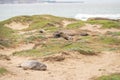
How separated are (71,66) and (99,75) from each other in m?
2.98

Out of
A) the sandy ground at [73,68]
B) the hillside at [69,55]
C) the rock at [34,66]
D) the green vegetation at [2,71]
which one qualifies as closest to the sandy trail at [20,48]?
the hillside at [69,55]

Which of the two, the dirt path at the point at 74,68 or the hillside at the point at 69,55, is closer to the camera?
the dirt path at the point at 74,68

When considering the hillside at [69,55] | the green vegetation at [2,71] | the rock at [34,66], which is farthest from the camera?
the rock at [34,66]

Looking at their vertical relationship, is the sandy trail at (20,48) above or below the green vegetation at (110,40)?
below

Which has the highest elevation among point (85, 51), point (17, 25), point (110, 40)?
point (85, 51)

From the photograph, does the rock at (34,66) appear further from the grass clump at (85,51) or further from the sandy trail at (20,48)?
the sandy trail at (20,48)

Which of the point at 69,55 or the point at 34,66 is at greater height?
the point at 34,66

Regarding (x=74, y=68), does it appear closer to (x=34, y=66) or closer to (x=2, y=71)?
(x=34, y=66)

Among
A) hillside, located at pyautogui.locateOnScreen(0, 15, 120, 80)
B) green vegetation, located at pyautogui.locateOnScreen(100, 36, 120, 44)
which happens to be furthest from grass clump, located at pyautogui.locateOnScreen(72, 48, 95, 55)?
green vegetation, located at pyautogui.locateOnScreen(100, 36, 120, 44)

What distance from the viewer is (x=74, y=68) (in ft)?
72.8

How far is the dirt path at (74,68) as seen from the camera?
64.4ft

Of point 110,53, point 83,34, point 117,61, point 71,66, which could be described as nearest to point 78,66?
point 71,66

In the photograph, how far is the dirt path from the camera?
64.4 feet

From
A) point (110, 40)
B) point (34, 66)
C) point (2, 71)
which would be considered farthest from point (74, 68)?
point (110, 40)
